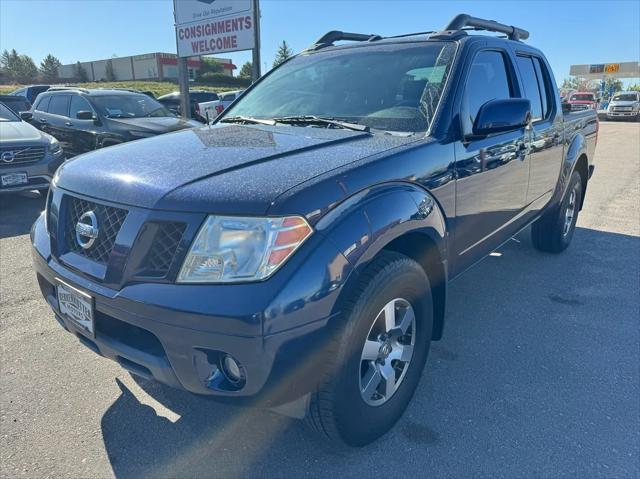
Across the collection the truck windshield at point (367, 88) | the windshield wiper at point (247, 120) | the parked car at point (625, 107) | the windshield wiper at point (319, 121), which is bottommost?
the parked car at point (625, 107)

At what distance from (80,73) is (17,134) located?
76967 millimetres

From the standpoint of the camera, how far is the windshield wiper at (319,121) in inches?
103

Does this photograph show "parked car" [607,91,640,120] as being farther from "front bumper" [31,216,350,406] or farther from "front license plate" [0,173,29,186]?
"front bumper" [31,216,350,406]

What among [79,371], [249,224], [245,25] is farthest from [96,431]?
[245,25]

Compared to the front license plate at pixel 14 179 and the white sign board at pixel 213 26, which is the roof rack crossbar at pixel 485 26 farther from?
the white sign board at pixel 213 26

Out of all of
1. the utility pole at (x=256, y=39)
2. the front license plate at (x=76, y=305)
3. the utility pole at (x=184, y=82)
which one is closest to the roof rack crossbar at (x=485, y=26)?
the front license plate at (x=76, y=305)

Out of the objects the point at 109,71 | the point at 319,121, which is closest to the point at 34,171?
the point at 319,121

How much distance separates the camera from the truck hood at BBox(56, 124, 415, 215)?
176 centimetres

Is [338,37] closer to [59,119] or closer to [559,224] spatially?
[559,224]

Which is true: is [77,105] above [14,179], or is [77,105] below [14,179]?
above

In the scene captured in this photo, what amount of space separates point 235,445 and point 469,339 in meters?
1.76

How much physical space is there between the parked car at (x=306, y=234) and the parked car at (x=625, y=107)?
35.8 metres

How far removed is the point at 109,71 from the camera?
232ft

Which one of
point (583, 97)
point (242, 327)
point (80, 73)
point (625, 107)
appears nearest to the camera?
point (242, 327)
